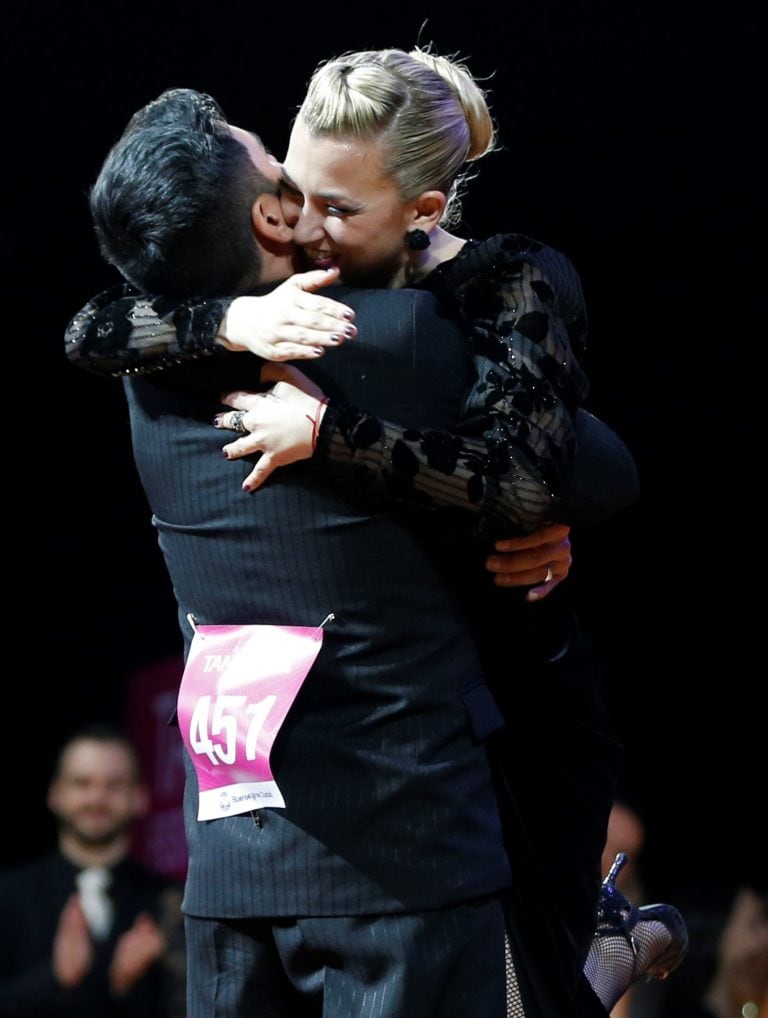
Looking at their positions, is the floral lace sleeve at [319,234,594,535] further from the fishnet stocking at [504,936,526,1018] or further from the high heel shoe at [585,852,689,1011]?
the high heel shoe at [585,852,689,1011]

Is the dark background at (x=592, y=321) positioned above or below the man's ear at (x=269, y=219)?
below

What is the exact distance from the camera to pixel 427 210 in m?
1.85

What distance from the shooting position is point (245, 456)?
159 cm

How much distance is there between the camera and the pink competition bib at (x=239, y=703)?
1.58 m

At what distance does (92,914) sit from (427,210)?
2628 millimetres

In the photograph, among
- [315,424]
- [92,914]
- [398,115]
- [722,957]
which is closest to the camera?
[315,424]

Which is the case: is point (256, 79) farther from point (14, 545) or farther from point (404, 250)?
point (404, 250)

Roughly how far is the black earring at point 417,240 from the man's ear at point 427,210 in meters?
0.01

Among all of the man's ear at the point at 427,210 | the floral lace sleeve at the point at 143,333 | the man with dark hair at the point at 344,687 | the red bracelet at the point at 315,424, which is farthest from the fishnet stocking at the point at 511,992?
the man's ear at the point at 427,210

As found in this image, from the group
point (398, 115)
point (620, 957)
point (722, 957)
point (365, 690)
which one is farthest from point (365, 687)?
point (722, 957)

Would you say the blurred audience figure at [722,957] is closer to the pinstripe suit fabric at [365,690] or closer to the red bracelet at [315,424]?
the pinstripe suit fabric at [365,690]

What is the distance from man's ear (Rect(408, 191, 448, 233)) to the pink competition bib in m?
0.54

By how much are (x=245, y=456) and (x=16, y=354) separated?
263 cm

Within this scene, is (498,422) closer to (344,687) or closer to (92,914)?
(344,687)
